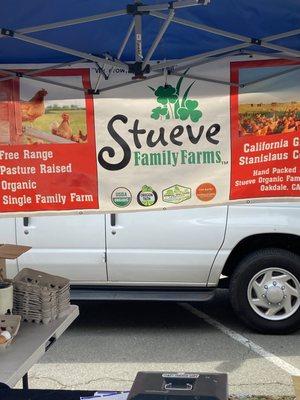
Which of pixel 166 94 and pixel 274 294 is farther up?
pixel 166 94

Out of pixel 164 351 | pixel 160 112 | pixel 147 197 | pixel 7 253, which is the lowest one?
pixel 164 351

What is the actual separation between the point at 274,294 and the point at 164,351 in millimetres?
1208

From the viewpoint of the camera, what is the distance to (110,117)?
3.41 m

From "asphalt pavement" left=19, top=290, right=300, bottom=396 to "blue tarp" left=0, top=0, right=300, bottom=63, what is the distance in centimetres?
268

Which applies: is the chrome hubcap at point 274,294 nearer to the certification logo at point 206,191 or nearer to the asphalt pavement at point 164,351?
the asphalt pavement at point 164,351

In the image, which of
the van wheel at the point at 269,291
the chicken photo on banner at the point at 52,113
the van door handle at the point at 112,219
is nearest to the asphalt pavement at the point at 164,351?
the van wheel at the point at 269,291

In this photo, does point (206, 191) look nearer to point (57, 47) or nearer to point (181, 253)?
point (57, 47)

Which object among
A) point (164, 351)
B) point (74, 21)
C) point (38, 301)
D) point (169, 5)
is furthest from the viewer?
point (164, 351)

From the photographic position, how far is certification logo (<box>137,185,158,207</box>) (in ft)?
11.5

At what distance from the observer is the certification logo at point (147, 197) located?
3494mm

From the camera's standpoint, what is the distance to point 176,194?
3521 millimetres

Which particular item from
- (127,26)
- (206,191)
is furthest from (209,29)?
(206,191)

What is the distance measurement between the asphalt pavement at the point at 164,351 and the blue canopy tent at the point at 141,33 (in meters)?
2.61

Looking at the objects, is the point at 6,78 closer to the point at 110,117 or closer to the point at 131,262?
the point at 110,117
